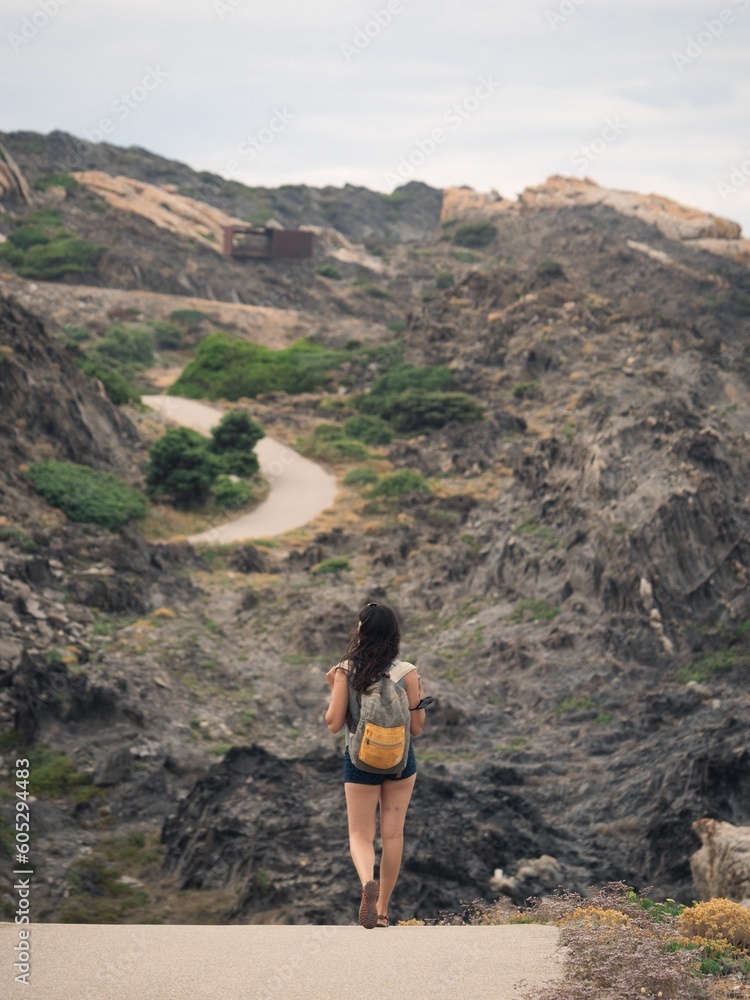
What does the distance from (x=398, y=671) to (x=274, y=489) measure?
93.7 feet

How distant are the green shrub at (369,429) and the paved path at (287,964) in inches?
1322

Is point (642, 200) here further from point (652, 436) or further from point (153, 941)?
point (153, 941)

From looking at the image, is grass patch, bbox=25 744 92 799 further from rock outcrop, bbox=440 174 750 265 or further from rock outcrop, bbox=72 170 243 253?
rock outcrop, bbox=440 174 750 265

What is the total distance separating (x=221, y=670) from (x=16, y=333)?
1566cm

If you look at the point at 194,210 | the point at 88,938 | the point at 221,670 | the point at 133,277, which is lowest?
the point at 221,670

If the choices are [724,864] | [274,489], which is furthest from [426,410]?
[724,864]

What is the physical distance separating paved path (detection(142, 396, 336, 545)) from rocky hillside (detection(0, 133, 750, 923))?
1.01 metres

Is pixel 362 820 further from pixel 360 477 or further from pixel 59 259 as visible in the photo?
pixel 59 259

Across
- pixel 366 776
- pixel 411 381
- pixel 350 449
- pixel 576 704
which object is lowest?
pixel 576 704

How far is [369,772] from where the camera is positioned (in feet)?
22.2

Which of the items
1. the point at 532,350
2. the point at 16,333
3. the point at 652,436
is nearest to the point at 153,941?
the point at 652,436

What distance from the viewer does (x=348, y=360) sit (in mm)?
50688

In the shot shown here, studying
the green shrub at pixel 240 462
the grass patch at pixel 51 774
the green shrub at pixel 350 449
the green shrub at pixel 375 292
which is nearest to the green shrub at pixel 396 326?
the green shrub at pixel 375 292

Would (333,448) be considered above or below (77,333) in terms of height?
below
